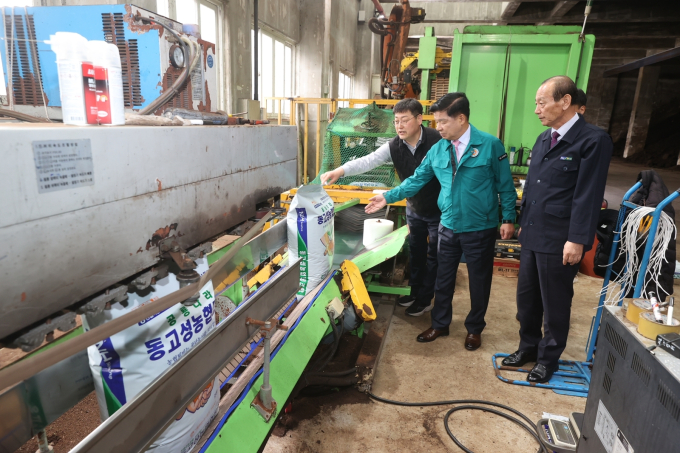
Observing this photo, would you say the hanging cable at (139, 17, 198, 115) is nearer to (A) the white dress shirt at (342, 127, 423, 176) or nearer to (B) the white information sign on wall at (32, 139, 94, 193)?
(B) the white information sign on wall at (32, 139, 94, 193)

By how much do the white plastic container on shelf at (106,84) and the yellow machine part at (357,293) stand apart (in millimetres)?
1565

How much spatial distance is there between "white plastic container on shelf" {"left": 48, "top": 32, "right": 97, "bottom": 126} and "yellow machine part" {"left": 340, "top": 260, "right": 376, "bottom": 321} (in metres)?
1.61

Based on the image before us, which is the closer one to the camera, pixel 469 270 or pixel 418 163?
pixel 469 270

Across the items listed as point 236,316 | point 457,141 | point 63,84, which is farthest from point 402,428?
point 63,84

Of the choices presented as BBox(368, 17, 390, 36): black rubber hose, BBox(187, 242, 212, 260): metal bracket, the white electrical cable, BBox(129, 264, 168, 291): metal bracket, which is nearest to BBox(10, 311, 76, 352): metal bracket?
BBox(129, 264, 168, 291): metal bracket

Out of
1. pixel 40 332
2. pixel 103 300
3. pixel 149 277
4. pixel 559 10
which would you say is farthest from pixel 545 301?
pixel 559 10

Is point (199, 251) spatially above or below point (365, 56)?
below

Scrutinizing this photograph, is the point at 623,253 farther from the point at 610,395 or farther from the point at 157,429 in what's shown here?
the point at 157,429

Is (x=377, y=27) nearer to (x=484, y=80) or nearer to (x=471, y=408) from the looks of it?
(x=484, y=80)

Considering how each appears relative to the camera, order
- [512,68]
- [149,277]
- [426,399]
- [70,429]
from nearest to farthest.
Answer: [149,277], [70,429], [426,399], [512,68]

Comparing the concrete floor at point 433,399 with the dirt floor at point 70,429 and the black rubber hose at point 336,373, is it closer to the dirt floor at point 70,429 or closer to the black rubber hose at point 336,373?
the black rubber hose at point 336,373

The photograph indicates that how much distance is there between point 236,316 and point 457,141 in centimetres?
179

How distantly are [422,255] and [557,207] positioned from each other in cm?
118

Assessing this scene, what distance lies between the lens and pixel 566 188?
6.72 feet
